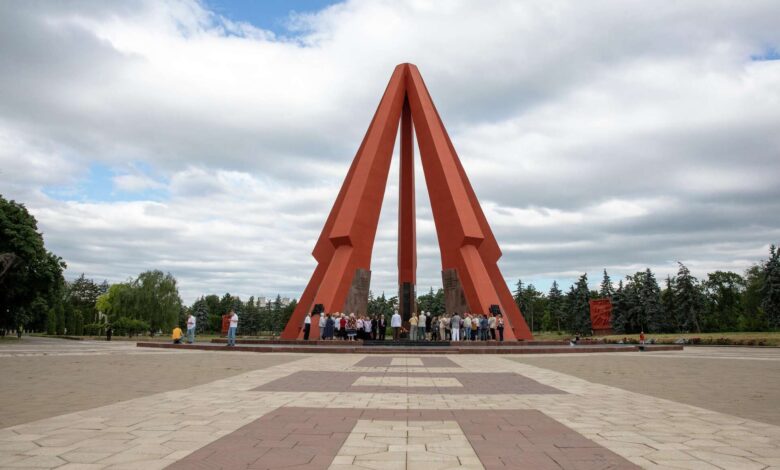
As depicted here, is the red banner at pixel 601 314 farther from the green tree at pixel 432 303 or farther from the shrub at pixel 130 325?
the shrub at pixel 130 325

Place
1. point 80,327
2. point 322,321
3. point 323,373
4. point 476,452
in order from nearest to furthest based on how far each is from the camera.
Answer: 1. point 476,452
2. point 323,373
3. point 322,321
4. point 80,327

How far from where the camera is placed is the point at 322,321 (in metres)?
15.8

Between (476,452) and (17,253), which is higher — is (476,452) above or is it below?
below

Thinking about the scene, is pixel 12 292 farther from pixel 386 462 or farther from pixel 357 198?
pixel 386 462

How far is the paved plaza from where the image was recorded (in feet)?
8.79

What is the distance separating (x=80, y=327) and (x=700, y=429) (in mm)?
61483

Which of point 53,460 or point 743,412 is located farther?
point 743,412

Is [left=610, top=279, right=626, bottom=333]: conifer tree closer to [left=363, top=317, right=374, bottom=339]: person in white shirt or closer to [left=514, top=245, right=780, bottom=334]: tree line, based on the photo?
[left=514, top=245, right=780, bottom=334]: tree line

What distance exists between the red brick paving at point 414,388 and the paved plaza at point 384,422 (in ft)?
0.14

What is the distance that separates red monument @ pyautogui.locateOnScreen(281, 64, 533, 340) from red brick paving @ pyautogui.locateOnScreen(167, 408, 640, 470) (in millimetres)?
13496

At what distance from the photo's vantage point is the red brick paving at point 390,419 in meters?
2.60

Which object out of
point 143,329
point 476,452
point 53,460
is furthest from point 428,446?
point 143,329

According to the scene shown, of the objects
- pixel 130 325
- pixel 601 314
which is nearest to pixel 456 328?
pixel 601 314

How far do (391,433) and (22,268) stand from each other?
2817 cm
